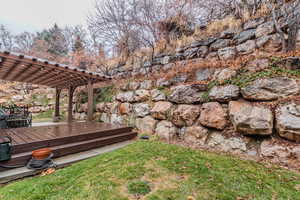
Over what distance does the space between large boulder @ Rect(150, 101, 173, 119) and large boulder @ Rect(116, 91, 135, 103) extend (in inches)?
59.1

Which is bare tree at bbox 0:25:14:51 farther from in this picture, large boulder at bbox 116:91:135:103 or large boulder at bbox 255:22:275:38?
large boulder at bbox 255:22:275:38

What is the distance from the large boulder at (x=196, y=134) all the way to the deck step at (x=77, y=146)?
91.7 inches

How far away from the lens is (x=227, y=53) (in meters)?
5.21

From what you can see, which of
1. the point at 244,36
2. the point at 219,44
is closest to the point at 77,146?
the point at 219,44

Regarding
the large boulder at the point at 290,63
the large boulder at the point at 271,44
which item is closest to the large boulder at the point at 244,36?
the large boulder at the point at 271,44

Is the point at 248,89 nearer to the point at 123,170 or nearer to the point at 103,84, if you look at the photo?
the point at 123,170

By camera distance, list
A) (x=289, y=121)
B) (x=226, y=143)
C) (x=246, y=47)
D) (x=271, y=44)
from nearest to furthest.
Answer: (x=289, y=121) → (x=226, y=143) → (x=271, y=44) → (x=246, y=47)

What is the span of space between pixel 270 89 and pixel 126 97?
5596 millimetres

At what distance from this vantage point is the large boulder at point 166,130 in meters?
4.96

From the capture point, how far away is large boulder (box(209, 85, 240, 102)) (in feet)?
12.7

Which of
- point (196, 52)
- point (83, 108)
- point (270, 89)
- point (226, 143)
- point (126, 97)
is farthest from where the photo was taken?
point (83, 108)

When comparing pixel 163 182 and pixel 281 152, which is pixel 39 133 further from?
pixel 281 152

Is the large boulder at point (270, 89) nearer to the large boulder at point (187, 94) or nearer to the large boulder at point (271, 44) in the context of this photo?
the large boulder at point (187, 94)

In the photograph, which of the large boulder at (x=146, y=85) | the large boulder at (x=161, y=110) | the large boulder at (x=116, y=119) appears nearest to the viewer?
the large boulder at (x=161, y=110)
